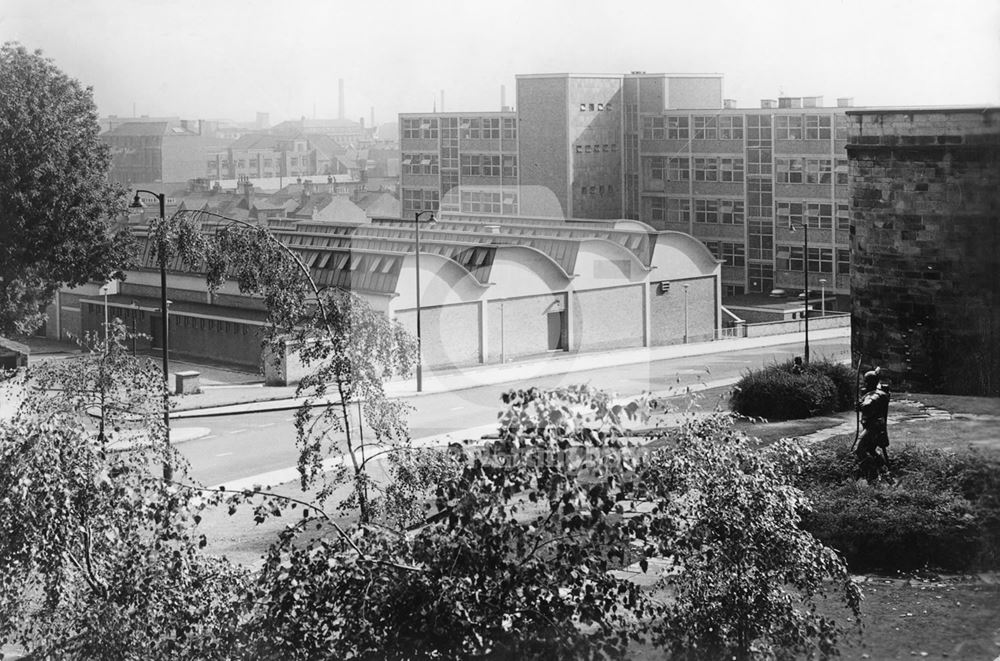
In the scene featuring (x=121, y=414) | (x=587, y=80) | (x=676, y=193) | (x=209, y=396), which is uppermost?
(x=587, y=80)

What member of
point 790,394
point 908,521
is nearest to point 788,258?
point 790,394

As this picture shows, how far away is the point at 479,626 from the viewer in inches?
259

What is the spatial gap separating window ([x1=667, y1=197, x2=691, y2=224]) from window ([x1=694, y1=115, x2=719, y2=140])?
2.23 meters

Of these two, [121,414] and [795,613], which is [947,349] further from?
[121,414]

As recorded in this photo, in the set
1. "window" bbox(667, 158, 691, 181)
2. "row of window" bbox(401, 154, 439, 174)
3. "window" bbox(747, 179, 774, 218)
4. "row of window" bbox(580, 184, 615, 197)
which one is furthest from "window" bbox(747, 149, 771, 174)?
"row of window" bbox(401, 154, 439, 174)

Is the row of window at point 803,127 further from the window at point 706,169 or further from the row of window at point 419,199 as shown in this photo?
the row of window at point 419,199

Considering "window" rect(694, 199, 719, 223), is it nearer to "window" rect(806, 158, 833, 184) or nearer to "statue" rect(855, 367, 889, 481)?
"window" rect(806, 158, 833, 184)

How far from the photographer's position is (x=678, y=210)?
4131 centimetres

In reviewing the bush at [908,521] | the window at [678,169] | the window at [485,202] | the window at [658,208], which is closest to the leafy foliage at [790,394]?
the bush at [908,521]

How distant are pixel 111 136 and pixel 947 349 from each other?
5321 cm

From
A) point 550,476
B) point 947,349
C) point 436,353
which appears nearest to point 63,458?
point 550,476

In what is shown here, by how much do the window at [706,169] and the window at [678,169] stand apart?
0.86ft

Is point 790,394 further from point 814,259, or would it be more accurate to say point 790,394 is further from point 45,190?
point 814,259

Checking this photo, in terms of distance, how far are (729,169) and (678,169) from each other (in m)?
1.79
